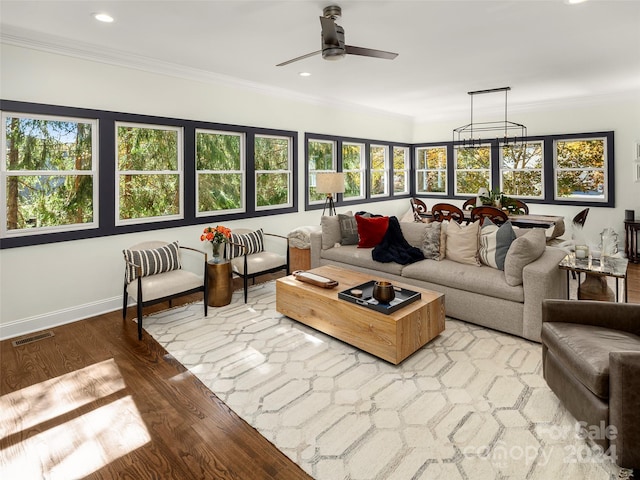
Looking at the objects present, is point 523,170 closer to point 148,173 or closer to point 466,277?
point 466,277

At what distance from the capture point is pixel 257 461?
205cm

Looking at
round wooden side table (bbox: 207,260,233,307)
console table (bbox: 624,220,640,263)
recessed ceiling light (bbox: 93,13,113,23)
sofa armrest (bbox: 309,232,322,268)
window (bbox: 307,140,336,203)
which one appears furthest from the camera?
window (bbox: 307,140,336,203)

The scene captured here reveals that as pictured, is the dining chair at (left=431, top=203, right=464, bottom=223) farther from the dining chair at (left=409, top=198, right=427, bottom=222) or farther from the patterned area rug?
the patterned area rug

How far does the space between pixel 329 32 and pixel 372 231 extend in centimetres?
257

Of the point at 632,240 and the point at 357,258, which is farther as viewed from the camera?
the point at 632,240

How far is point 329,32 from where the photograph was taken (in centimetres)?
292

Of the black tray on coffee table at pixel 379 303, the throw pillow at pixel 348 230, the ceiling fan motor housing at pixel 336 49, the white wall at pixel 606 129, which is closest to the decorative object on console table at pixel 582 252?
the black tray on coffee table at pixel 379 303

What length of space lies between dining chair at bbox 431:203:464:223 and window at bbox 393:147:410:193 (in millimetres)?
2929

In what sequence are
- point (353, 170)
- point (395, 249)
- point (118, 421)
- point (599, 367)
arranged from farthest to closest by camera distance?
point (353, 170) < point (395, 249) < point (118, 421) < point (599, 367)

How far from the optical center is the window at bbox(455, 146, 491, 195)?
8.23 metres

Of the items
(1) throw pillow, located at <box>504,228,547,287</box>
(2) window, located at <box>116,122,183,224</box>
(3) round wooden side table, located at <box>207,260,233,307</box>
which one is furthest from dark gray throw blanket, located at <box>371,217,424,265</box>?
(2) window, located at <box>116,122,183,224</box>

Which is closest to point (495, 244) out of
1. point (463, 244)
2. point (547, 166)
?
point (463, 244)

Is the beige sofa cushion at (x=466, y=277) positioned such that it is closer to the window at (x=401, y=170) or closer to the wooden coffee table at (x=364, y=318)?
the wooden coffee table at (x=364, y=318)

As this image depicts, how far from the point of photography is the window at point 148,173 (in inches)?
174
